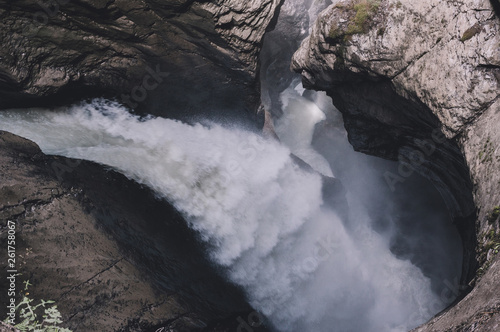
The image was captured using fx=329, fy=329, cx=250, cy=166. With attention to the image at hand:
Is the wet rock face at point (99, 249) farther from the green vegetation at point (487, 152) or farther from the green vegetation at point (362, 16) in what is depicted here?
the green vegetation at point (487, 152)

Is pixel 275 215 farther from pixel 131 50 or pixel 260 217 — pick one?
pixel 131 50

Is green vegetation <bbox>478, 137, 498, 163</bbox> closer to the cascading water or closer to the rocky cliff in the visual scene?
the rocky cliff

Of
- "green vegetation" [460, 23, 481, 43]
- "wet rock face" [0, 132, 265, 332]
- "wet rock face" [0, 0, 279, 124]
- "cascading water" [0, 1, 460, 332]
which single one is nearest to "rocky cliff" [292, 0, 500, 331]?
"green vegetation" [460, 23, 481, 43]

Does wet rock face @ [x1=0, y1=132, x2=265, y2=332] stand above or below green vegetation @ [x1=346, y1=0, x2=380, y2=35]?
below

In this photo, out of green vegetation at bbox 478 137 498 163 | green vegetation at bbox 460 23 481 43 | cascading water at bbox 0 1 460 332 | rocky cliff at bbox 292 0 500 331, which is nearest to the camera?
rocky cliff at bbox 292 0 500 331

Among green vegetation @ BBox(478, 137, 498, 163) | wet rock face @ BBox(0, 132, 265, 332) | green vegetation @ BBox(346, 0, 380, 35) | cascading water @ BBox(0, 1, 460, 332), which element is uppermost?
green vegetation @ BBox(346, 0, 380, 35)
